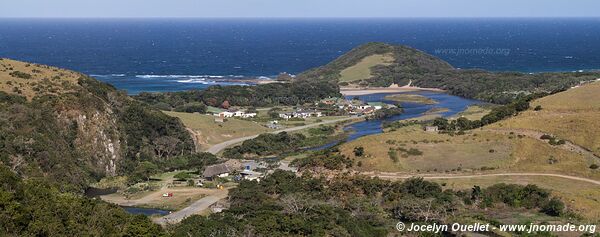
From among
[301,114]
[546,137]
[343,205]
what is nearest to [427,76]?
[301,114]

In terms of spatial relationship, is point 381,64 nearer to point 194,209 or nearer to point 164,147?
point 164,147

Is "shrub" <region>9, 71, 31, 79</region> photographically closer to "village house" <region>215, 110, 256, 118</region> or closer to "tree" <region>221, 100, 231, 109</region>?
"village house" <region>215, 110, 256, 118</region>

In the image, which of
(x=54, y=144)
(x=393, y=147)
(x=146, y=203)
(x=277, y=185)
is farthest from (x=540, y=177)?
(x=54, y=144)

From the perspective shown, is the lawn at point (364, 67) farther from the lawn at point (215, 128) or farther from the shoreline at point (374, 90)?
the lawn at point (215, 128)

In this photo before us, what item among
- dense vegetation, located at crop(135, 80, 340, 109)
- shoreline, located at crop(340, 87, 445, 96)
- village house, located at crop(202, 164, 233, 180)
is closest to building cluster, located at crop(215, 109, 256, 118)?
dense vegetation, located at crop(135, 80, 340, 109)

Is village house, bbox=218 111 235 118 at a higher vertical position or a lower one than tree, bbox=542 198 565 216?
lower

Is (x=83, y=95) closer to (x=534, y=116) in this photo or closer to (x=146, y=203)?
(x=146, y=203)
